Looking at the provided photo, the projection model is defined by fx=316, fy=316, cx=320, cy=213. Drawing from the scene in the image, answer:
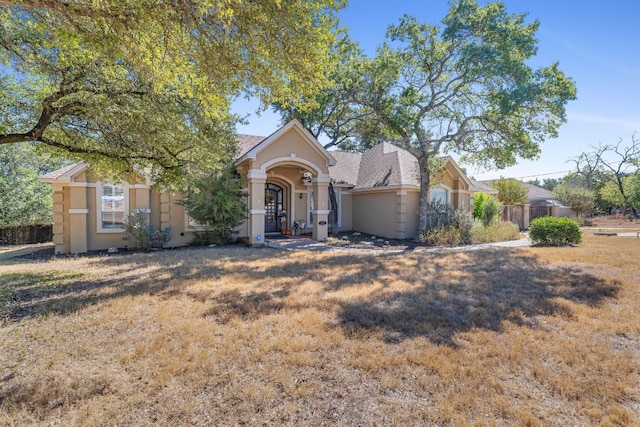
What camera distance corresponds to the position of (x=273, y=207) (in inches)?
700

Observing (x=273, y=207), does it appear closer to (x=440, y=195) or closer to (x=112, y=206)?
(x=112, y=206)

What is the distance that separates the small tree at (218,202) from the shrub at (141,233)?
155 centimetres

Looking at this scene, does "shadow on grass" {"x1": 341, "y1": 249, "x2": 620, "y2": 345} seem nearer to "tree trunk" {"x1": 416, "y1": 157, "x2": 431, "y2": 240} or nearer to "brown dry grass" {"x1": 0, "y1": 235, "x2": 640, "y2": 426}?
"brown dry grass" {"x1": 0, "y1": 235, "x2": 640, "y2": 426}

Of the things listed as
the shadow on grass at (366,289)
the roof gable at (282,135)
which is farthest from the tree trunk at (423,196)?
the shadow on grass at (366,289)

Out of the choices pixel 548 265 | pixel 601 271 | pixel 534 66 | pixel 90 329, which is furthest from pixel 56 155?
pixel 534 66

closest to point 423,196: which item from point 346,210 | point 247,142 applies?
point 346,210

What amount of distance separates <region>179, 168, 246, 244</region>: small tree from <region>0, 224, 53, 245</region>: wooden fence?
1182cm

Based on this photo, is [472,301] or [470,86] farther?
[470,86]

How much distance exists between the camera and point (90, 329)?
4.64 meters

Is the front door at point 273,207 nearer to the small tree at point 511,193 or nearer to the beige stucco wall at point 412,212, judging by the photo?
the beige stucco wall at point 412,212

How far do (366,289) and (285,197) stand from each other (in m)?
11.8

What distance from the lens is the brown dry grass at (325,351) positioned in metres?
2.93

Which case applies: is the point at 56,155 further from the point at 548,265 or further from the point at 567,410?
the point at 548,265

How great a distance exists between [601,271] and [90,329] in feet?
35.5
